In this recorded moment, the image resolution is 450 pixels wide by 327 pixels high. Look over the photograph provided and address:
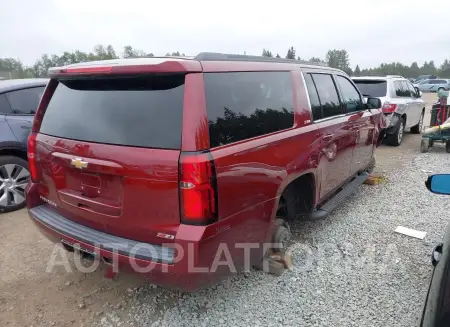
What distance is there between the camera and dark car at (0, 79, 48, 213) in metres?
4.57

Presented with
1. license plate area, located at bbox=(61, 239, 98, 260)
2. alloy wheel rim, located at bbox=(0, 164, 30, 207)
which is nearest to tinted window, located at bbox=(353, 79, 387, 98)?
alloy wheel rim, located at bbox=(0, 164, 30, 207)

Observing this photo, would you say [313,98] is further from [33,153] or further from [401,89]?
[401,89]

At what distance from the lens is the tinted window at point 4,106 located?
15.2 ft

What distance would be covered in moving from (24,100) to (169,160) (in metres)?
3.93

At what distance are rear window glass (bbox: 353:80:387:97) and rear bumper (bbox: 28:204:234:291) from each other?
7.53m

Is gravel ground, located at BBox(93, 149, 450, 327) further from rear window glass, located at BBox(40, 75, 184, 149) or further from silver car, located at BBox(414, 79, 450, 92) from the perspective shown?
silver car, located at BBox(414, 79, 450, 92)

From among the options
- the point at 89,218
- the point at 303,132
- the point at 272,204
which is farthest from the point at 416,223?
the point at 89,218

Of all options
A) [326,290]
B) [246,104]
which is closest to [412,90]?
[326,290]

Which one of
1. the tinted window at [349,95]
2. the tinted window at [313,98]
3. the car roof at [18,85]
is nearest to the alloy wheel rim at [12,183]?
the car roof at [18,85]

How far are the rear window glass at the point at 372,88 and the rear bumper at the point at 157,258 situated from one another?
7531 mm

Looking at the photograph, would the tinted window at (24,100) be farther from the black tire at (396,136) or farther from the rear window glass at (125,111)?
the black tire at (396,136)

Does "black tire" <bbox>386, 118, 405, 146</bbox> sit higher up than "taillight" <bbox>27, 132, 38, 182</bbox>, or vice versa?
"taillight" <bbox>27, 132, 38, 182</bbox>

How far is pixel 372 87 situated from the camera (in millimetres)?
8617

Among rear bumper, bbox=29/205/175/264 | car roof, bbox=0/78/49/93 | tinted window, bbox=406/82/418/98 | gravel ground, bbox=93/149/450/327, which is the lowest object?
gravel ground, bbox=93/149/450/327
